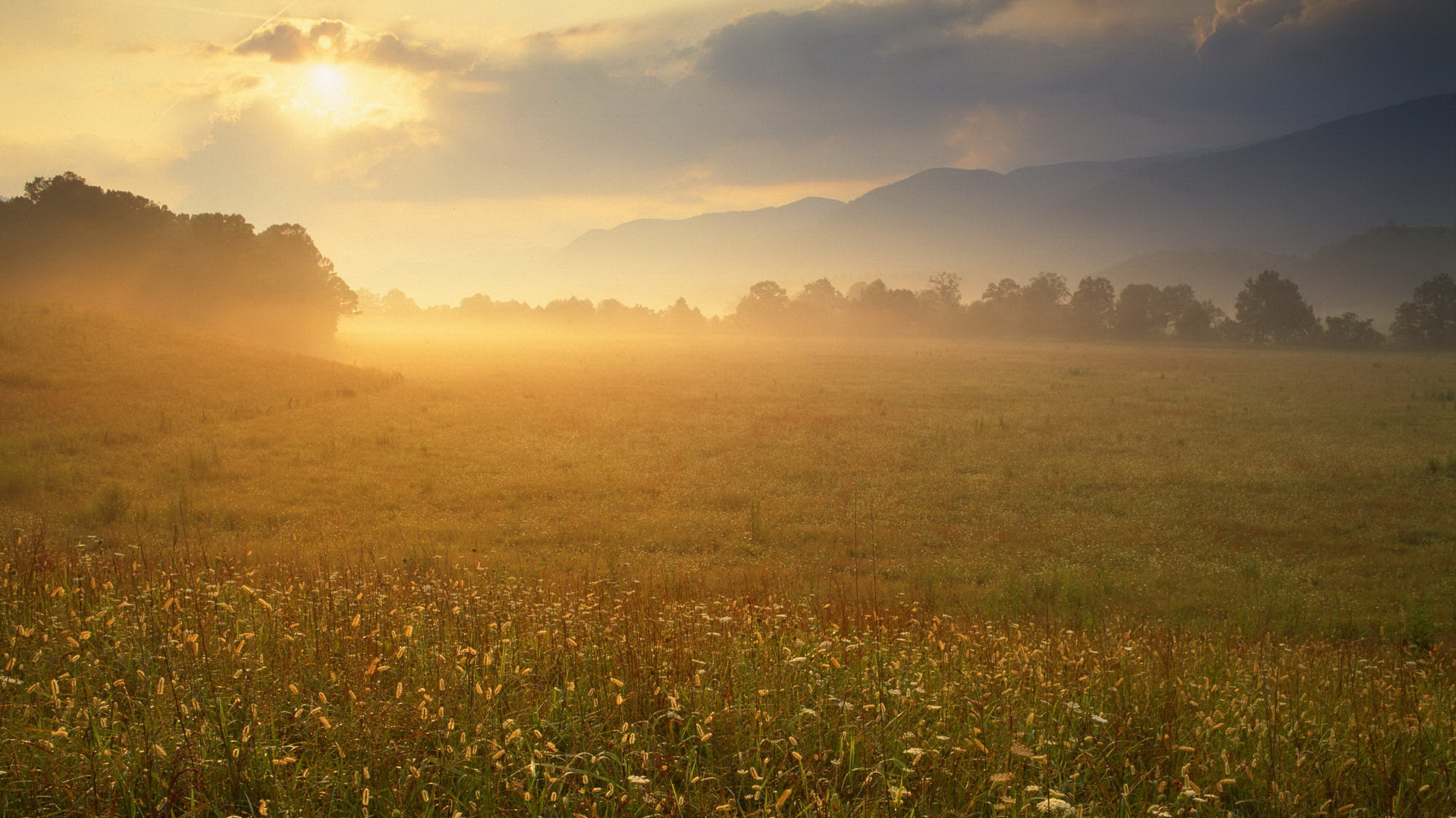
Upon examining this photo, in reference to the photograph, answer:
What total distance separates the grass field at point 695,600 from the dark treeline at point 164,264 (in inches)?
616

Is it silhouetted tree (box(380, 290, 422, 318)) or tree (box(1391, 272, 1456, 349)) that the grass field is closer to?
tree (box(1391, 272, 1456, 349))

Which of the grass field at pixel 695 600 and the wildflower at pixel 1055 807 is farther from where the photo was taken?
the grass field at pixel 695 600

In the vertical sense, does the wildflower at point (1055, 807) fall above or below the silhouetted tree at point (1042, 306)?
below

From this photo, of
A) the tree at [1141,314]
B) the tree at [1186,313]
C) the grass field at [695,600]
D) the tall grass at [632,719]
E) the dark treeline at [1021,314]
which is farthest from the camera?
the tree at [1141,314]

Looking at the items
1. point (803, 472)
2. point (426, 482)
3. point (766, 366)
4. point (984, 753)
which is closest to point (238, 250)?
point (766, 366)

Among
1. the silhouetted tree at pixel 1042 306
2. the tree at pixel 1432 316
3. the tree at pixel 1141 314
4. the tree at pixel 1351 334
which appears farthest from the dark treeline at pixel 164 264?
the tree at pixel 1432 316

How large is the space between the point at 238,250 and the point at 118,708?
54.5m

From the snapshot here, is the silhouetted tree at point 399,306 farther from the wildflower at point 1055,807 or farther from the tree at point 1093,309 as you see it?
the wildflower at point 1055,807

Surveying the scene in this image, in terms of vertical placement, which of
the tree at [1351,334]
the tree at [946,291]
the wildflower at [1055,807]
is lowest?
the wildflower at [1055,807]

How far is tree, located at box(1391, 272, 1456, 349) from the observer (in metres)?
79.3

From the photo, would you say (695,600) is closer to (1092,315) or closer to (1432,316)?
(1432,316)

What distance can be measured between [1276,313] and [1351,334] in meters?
7.73

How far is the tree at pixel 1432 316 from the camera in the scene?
7931 centimetres

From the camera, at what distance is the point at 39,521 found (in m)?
12.4
